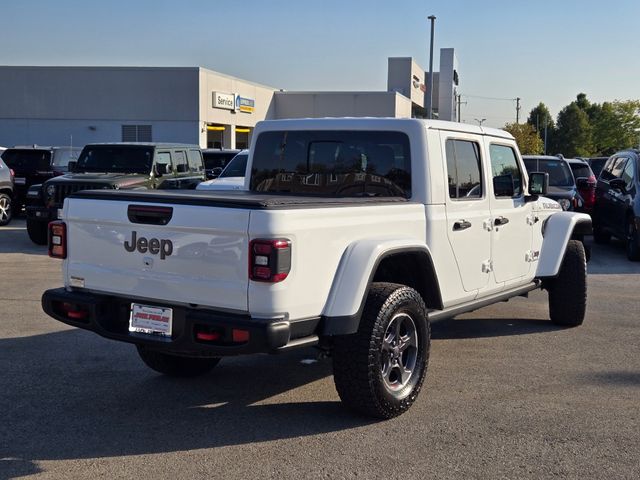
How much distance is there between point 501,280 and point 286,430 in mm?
2581

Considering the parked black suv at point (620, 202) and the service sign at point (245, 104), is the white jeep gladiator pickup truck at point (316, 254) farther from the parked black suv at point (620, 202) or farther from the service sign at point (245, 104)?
the service sign at point (245, 104)

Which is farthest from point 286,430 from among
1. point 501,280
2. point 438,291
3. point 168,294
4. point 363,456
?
point 501,280

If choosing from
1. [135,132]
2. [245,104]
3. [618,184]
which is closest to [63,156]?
[618,184]

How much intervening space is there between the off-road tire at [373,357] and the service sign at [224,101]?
36.4 meters

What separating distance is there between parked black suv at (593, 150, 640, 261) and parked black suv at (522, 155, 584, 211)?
0.55 m

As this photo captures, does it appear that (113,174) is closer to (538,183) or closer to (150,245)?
(538,183)

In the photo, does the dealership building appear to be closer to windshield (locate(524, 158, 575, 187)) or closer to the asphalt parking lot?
windshield (locate(524, 158, 575, 187))

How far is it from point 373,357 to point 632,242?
9.46 metres

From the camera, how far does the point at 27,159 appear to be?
1820 cm

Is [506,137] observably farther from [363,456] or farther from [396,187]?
[363,456]

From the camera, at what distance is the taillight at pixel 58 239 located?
4.94 meters

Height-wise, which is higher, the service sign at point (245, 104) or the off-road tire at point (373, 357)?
the service sign at point (245, 104)

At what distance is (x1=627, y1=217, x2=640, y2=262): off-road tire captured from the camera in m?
12.5

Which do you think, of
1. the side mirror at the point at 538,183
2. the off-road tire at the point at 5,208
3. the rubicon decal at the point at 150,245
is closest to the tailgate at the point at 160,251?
the rubicon decal at the point at 150,245
